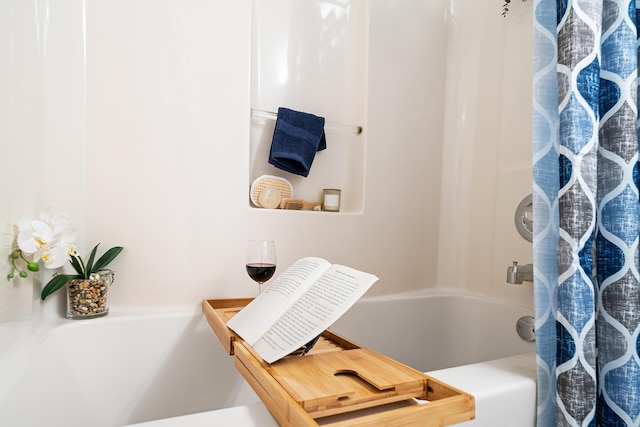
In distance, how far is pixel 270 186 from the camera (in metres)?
1.50

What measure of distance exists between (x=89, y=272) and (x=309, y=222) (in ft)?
2.47

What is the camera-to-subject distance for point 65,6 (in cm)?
116

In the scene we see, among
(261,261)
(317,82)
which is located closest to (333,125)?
(317,82)

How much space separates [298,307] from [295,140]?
825mm

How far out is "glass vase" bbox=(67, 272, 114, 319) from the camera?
3.63 ft

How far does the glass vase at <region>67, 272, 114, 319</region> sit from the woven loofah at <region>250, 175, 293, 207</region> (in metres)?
0.58

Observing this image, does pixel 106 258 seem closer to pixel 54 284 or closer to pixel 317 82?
pixel 54 284

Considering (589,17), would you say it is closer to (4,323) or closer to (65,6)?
(65,6)

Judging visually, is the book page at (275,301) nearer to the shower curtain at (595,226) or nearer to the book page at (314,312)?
the book page at (314,312)

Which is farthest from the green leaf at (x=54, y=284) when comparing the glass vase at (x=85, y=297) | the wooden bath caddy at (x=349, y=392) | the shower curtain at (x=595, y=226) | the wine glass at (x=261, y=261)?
the shower curtain at (x=595, y=226)

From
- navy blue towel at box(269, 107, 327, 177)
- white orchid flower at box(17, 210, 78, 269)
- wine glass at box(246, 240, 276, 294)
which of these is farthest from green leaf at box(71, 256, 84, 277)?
navy blue towel at box(269, 107, 327, 177)

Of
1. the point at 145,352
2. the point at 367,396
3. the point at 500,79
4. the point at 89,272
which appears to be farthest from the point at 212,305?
the point at 500,79

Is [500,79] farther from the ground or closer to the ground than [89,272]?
farther from the ground

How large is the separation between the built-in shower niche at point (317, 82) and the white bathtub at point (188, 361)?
0.56m
